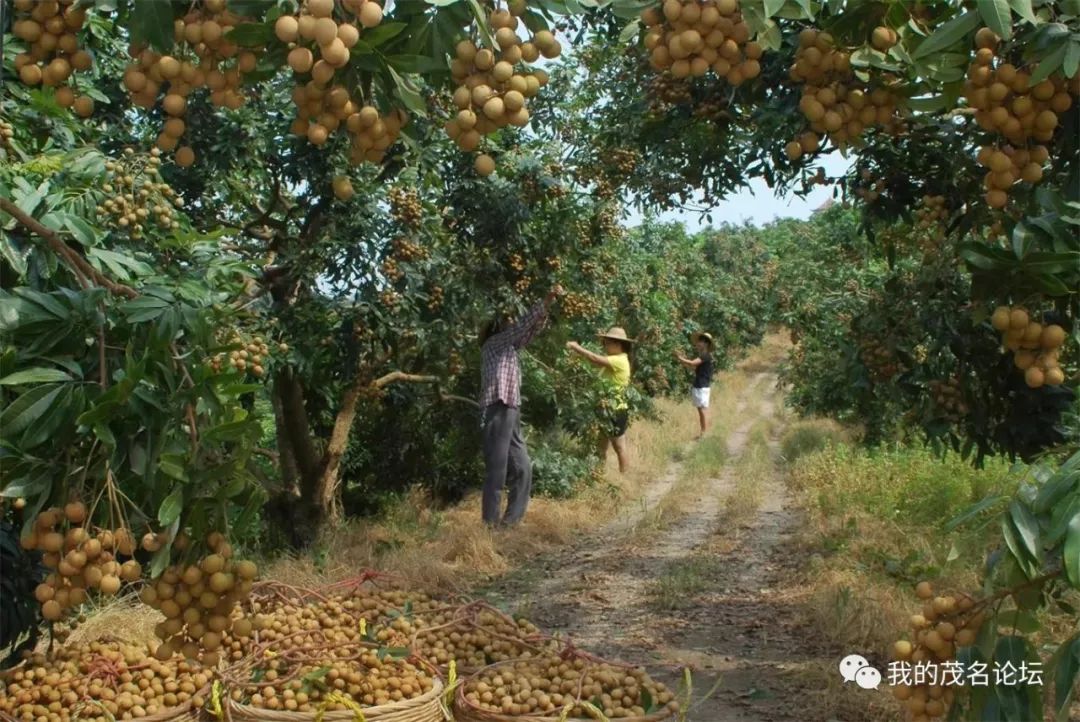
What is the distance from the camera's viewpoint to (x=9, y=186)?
2.84 metres

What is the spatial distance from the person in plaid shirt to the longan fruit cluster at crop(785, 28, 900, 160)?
395 cm

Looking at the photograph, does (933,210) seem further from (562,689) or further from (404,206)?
(404,206)

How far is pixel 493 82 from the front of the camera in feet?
5.49

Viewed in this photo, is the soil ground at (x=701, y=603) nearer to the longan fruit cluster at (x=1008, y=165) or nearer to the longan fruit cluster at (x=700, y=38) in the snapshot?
the longan fruit cluster at (x=1008, y=165)

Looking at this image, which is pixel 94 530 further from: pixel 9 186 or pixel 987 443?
pixel 987 443

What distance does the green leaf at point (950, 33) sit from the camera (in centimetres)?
190

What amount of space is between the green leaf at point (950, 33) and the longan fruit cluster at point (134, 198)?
8.50 feet

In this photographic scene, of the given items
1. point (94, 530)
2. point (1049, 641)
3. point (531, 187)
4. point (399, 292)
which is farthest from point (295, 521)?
point (94, 530)

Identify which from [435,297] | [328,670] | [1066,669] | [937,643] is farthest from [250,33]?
[435,297]

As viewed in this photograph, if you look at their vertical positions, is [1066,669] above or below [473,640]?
above

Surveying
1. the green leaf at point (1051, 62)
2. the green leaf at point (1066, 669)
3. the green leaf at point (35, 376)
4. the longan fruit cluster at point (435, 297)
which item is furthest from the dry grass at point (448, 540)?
the green leaf at point (1051, 62)

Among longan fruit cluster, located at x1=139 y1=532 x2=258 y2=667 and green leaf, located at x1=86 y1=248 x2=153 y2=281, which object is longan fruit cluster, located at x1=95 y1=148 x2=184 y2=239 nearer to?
green leaf, located at x1=86 y1=248 x2=153 y2=281

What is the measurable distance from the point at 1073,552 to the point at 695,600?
11.5 feet

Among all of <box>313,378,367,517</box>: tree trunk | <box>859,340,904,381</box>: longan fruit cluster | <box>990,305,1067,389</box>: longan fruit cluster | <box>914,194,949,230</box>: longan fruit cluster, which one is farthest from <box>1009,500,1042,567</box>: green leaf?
<box>313,378,367,517</box>: tree trunk
